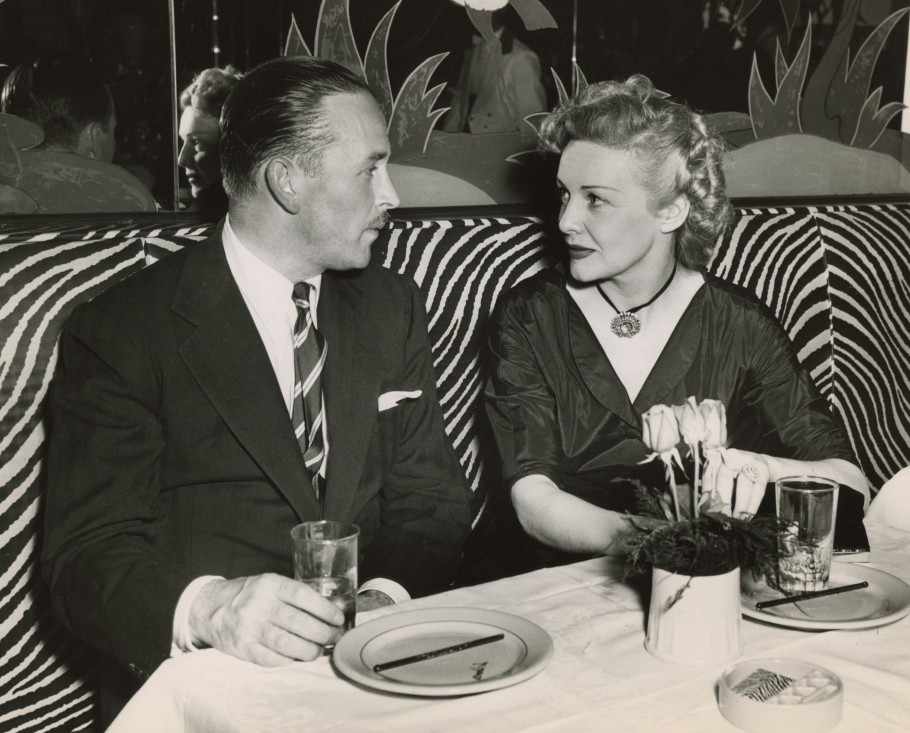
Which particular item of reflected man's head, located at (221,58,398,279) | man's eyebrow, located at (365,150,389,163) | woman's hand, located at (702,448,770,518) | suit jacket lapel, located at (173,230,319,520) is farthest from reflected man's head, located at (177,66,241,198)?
woman's hand, located at (702,448,770,518)

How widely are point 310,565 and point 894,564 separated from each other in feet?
3.08

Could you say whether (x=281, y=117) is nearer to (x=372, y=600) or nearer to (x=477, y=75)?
(x=372, y=600)

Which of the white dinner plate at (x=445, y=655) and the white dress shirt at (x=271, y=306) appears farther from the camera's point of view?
the white dress shirt at (x=271, y=306)

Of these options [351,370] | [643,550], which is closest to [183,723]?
[643,550]

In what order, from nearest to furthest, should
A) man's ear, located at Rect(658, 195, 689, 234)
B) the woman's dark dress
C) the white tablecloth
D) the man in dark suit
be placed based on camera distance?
the white tablecloth → the man in dark suit → the woman's dark dress → man's ear, located at Rect(658, 195, 689, 234)

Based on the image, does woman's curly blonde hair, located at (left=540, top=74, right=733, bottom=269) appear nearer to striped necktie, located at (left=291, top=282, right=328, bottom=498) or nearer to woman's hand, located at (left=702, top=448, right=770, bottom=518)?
striped necktie, located at (left=291, top=282, right=328, bottom=498)

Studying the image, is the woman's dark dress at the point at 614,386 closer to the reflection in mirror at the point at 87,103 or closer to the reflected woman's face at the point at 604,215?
the reflected woman's face at the point at 604,215

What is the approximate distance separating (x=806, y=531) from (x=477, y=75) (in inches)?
79.3

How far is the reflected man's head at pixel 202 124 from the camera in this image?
8.37ft

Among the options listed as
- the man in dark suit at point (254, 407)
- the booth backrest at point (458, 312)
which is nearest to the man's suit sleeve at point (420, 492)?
the man in dark suit at point (254, 407)

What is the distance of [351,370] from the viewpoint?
6.58 ft

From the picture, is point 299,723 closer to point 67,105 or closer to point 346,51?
point 67,105

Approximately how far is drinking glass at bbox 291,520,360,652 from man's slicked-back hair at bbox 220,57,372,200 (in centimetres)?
92

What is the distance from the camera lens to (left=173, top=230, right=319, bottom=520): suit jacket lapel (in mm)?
1796
